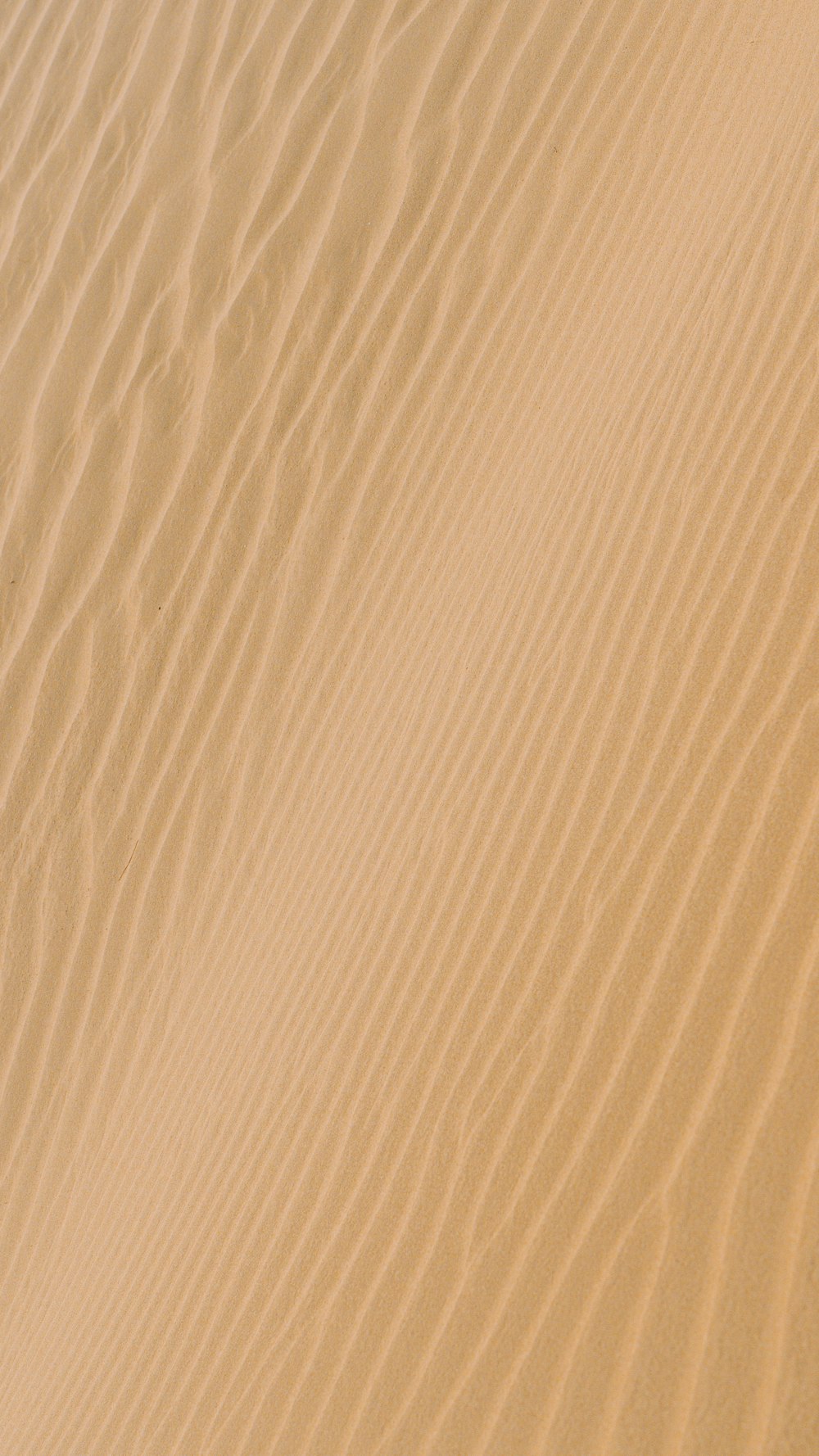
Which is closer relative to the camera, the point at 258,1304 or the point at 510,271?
the point at 258,1304

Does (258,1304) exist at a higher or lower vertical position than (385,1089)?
lower

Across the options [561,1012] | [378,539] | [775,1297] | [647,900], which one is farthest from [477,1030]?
[378,539]

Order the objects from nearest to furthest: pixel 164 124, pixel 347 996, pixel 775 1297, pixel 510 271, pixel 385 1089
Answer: pixel 775 1297, pixel 385 1089, pixel 347 996, pixel 510 271, pixel 164 124

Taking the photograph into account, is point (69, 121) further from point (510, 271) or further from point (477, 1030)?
point (477, 1030)

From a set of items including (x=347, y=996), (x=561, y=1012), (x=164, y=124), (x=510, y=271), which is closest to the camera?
(x=561, y=1012)

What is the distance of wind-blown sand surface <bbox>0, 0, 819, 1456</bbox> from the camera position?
2527 mm

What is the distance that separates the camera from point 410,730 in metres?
3.83

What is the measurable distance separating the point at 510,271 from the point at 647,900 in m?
2.73

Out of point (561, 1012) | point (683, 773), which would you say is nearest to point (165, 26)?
point (683, 773)

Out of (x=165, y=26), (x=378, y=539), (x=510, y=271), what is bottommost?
(x=378, y=539)

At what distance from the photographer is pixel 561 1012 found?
284 cm

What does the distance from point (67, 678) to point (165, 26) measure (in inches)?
125

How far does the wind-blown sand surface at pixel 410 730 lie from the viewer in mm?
2527

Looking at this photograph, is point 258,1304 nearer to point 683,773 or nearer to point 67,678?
point 683,773
